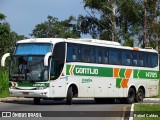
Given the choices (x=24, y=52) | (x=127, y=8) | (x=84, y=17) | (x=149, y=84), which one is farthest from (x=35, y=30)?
(x=24, y=52)

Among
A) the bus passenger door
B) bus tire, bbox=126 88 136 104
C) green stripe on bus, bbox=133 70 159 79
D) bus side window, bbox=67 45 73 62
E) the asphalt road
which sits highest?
bus side window, bbox=67 45 73 62

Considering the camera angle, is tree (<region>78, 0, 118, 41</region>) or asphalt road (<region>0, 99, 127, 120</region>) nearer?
asphalt road (<region>0, 99, 127, 120</region>)

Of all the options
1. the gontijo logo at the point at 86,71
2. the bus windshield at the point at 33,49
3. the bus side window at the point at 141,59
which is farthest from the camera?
the bus side window at the point at 141,59

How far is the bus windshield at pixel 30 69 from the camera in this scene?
25.2 metres

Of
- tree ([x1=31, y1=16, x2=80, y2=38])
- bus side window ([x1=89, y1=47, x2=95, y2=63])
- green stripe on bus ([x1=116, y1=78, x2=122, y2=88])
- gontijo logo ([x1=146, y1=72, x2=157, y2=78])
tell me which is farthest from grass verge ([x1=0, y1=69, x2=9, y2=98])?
tree ([x1=31, y1=16, x2=80, y2=38])

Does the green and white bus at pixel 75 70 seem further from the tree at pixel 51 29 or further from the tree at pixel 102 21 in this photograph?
the tree at pixel 51 29

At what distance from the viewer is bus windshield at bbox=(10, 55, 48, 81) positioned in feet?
82.8

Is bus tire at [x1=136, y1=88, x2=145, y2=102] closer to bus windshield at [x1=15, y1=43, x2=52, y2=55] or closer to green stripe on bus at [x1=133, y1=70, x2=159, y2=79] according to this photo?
green stripe on bus at [x1=133, y1=70, x2=159, y2=79]

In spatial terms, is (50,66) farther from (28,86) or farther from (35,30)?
(35,30)

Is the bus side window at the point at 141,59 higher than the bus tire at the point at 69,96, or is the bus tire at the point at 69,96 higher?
the bus side window at the point at 141,59

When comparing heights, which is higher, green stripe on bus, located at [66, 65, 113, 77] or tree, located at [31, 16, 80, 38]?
tree, located at [31, 16, 80, 38]

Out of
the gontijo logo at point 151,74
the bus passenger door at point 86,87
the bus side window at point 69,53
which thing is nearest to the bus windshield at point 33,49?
the bus side window at point 69,53

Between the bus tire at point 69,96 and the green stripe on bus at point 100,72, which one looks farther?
the green stripe on bus at point 100,72

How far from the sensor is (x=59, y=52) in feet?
84.4
